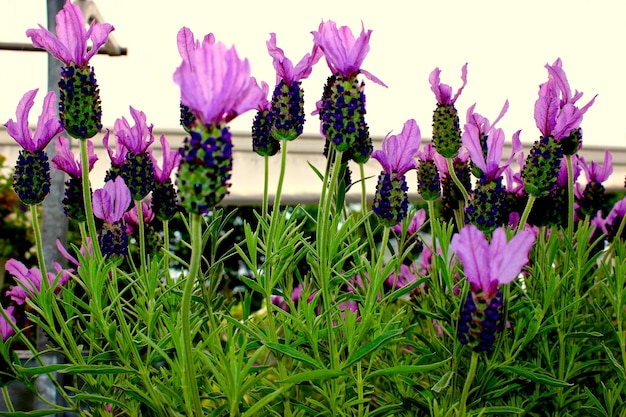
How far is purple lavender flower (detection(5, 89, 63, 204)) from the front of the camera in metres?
0.61

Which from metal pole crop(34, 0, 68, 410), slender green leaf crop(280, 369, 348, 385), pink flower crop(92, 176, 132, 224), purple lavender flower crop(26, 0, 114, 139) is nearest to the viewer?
slender green leaf crop(280, 369, 348, 385)

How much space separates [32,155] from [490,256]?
0.43 metres

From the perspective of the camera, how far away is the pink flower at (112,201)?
25.2 inches

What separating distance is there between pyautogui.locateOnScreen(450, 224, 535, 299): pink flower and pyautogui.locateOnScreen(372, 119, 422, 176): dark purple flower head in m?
0.19

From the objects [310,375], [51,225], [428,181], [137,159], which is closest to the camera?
[310,375]

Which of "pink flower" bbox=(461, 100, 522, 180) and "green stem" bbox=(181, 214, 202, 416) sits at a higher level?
"pink flower" bbox=(461, 100, 522, 180)

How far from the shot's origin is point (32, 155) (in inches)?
24.5

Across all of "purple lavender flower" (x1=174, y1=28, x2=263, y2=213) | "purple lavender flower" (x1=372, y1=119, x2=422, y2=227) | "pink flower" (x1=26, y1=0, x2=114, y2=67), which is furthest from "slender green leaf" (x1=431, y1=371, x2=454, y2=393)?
"pink flower" (x1=26, y1=0, x2=114, y2=67)

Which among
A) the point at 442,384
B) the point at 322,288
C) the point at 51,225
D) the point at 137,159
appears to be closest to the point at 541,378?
the point at 442,384

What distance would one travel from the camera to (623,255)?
0.77m

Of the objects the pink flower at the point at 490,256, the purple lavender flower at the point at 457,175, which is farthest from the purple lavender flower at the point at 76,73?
the purple lavender flower at the point at 457,175

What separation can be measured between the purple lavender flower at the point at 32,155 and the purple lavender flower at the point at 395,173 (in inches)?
12.2

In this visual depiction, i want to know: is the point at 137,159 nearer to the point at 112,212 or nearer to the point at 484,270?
the point at 112,212

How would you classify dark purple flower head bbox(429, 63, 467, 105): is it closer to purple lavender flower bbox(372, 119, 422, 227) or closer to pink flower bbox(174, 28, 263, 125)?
purple lavender flower bbox(372, 119, 422, 227)
